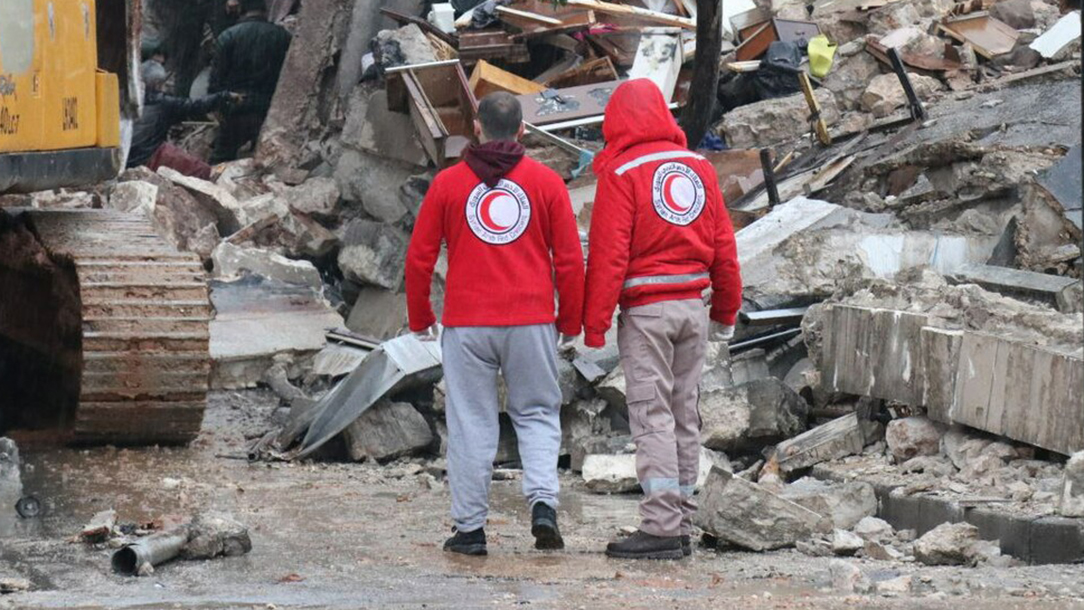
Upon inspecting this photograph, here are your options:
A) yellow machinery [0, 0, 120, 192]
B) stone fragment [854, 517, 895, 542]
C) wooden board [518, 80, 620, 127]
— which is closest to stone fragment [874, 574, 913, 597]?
stone fragment [854, 517, 895, 542]

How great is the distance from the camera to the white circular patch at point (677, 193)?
5.93m

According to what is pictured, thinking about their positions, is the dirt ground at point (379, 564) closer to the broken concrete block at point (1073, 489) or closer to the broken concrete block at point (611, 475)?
the broken concrete block at point (611, 475)

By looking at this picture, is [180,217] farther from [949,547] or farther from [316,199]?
[949,547]

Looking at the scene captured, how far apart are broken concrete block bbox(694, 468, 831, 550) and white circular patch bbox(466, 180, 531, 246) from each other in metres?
1.13

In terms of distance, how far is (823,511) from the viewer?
641cm

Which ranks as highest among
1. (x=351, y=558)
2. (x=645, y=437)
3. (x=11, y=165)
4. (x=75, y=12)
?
(x=75, y=12)

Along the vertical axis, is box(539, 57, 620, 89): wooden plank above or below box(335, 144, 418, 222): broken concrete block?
above

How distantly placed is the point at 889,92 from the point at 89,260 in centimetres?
677

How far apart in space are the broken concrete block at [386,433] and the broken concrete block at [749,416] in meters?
1.48

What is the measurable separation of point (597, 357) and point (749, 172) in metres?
3.56

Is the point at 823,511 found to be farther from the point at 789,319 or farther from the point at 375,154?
the point at 375,154

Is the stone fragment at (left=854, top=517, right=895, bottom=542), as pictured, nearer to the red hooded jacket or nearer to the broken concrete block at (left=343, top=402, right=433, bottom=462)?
the red hooded jacket

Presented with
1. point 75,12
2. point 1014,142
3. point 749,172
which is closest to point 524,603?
point 75,12

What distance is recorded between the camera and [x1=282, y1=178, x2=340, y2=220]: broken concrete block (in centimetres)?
1386
